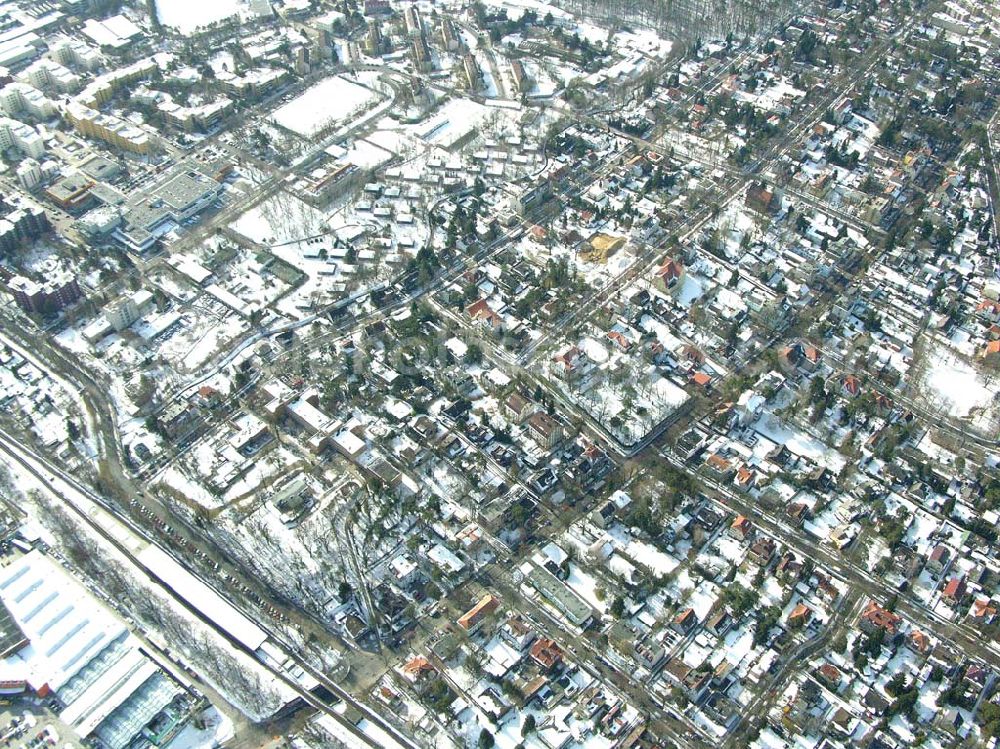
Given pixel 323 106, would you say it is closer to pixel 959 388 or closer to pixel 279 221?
pixel 279 221

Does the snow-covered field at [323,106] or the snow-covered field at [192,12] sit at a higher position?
the snow-covered field at [192,12]

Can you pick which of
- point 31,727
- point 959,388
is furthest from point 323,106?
point 31,727

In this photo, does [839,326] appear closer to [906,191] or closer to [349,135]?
[906,191]

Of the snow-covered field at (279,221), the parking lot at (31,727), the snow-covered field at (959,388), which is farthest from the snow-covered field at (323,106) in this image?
the snow-covered field at (959,388)

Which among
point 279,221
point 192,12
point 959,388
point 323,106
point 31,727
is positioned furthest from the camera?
point 192,12

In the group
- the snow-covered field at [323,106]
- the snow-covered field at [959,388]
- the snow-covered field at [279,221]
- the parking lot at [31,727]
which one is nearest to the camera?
the parking lot at [31,727]

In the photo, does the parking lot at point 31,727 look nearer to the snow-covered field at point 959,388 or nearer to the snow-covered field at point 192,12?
the snow-covered field at point 959,388

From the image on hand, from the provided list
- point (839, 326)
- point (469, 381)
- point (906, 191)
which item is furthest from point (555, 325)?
point (906, 191)
